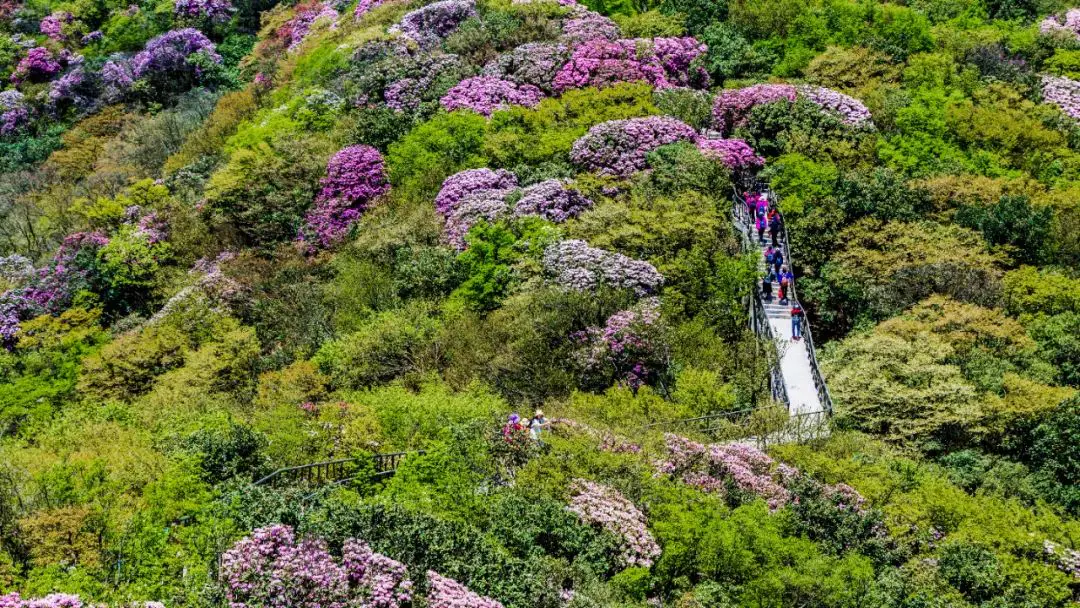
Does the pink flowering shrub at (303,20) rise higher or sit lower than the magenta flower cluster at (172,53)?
higher

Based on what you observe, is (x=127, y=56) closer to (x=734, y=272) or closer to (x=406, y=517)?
(x=734, y=272)

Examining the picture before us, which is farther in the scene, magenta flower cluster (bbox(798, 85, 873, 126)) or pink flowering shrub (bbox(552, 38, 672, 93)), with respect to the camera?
pink flowering shrub (bbox(552, 38, 672, 93))

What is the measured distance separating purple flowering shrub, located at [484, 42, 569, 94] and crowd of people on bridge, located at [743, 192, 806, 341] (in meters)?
13.3

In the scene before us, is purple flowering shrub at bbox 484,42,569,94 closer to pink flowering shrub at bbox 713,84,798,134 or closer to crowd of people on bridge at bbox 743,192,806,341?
pink flowering shrub at bbox 713,84,798,134

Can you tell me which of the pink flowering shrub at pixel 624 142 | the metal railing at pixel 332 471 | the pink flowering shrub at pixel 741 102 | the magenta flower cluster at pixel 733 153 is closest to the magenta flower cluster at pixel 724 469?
the metal railing at pixel 332 471

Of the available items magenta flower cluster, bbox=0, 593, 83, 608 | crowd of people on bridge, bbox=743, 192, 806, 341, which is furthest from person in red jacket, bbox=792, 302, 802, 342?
magenta flower cluster, bbox=0, 593, 83, 608

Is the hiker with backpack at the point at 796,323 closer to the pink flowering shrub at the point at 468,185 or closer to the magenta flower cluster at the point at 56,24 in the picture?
the pink flowering shrub at the point at 468,185

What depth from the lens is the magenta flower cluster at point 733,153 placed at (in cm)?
4341

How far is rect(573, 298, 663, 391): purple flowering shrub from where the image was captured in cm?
3272

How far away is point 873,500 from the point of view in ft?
86.0

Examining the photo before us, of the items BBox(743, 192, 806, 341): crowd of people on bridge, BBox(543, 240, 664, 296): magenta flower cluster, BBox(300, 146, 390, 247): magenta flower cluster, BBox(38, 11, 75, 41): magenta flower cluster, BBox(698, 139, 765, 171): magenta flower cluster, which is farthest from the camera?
BBox(38, 11, 75, 41): magenta flower cluster

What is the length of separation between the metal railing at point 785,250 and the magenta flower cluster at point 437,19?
23.3m

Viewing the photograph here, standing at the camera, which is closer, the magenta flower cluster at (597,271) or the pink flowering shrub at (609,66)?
the magenta flower cluster at (597,271)

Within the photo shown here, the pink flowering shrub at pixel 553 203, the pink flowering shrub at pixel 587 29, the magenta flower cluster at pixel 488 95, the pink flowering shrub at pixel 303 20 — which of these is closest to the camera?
the pink flowering shrub at pixel 553 203
